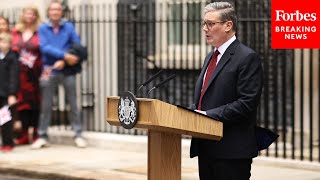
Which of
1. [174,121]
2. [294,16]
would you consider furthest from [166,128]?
[294,16]

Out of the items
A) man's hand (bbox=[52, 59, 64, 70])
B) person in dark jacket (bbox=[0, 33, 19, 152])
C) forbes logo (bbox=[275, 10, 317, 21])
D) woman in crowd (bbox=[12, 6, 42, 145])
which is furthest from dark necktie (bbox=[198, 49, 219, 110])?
woman in crowd (bbox=[12, 6, 42, 145])

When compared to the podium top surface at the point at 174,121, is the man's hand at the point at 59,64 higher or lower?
higher

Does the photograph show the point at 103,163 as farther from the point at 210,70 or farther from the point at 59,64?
the point at 210,70

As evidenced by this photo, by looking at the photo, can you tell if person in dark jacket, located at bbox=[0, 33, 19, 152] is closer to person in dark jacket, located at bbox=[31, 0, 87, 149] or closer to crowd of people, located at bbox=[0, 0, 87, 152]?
crowd of people, located at bbox=[0, 0, 87, 152]

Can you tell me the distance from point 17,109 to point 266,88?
3.73 m

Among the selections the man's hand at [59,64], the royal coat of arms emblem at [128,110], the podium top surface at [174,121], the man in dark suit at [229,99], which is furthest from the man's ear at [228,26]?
the man's hand at [59,64]

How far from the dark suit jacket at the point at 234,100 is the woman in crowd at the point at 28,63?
7.13 m

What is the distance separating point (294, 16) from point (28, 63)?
6.35 m

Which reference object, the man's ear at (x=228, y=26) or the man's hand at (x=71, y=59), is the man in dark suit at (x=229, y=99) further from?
the man's hand at (x=71, y=59)

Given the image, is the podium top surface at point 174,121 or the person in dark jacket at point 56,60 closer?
the podium top surface at point 174,121

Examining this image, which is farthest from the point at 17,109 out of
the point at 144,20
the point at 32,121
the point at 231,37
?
the point at 231,37

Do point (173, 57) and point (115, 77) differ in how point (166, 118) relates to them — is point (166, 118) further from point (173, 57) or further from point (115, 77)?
point (115, 77)

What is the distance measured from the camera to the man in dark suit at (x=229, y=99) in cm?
550

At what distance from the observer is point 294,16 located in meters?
6.90
